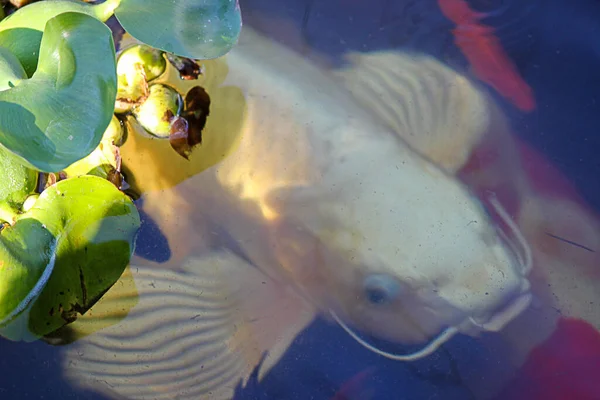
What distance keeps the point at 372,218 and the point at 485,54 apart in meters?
0.43

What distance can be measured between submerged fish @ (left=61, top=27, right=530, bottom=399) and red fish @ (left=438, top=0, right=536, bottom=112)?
0.05 meters

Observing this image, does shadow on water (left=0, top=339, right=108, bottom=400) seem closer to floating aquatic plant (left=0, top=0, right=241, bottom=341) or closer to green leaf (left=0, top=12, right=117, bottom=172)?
floating aquatic plant (left=0, top=0, right=241, bottom=341)

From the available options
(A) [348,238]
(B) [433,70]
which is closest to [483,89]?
(B) [433,70]

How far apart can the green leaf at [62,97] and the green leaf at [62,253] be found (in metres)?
0.18

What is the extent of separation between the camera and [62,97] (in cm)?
68

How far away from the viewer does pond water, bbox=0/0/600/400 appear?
1.09 meters

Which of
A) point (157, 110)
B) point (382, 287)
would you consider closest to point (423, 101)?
point (382, 287)

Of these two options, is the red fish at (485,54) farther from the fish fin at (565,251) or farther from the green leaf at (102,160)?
the green leaf at (102,160)

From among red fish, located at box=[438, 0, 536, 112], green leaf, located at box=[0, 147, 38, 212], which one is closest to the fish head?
red fish, located at box=[438, 0, 536, 112]

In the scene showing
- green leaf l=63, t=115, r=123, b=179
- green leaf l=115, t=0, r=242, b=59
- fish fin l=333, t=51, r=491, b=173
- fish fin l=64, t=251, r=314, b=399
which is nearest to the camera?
green leaf l=115, t=0, r=242, b=59

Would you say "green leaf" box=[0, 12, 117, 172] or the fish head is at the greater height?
"green leaf" box=[0, 12, 117, 172]

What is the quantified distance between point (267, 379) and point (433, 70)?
28.5 inches

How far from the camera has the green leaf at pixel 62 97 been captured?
66cm

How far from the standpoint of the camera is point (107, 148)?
968 millimetres
